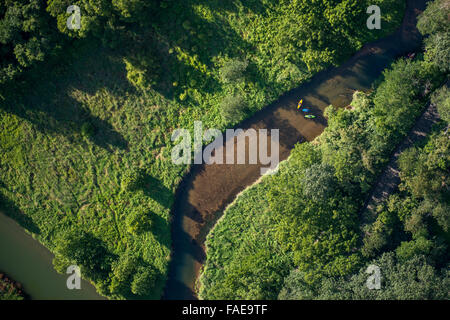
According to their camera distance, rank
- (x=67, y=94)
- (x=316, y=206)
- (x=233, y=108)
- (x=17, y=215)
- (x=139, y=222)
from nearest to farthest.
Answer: (x=316, y=206), (x=233, y=108), (x=139, y=222), (x=67, y=94), (x=17, y=215)

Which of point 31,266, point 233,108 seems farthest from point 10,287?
point 233,108

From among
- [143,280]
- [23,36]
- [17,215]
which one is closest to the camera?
[143,280]

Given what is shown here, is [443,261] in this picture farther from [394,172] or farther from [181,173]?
[181,173]

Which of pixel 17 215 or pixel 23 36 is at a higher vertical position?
pixel 23 36

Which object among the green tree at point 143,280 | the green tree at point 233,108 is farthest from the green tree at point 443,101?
the green tree at point 143,280

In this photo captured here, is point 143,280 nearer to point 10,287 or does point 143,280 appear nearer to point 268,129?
point 10,287

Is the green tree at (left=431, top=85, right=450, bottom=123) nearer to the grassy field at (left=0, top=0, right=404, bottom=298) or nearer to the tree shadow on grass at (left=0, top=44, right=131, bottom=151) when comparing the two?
the grassy field at (left=0, top=0, right=404, bottom=298)
